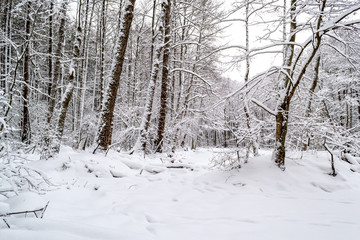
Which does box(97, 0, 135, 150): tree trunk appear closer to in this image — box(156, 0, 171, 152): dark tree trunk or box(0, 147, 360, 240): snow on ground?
box(0, 147, 360, 240): snow on ground

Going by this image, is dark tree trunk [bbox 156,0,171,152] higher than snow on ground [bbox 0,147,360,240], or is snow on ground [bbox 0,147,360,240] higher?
dark tree trunk [bbox 156,0,171,152]

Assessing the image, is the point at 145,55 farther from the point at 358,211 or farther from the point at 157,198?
the point at 358,211

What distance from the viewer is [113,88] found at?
5.46 metres

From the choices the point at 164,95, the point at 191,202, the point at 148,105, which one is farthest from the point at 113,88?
the point at 191,202

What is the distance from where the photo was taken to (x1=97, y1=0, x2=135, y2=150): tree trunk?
534 cm

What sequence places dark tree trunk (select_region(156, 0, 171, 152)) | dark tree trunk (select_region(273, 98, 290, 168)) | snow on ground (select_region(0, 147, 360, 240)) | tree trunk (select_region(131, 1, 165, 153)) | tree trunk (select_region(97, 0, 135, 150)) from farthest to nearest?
dark tree trunk (select_region(156, 0, 171, 152)) < tree trunk (select_region(131, 1, 165, 153)) < tree trunk (select_region(97, 0, 135, 150)) < dark tree trunk (select_region(273, 98, 290, 168)) < snow on ground (select_region(0, 147, 360, 240))

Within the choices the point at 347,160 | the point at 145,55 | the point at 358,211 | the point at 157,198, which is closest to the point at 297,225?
the point at 358,211

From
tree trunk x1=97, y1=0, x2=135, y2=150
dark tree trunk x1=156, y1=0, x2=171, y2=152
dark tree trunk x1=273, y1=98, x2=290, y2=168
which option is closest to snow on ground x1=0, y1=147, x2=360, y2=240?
dark tree trunk x1=273, y1=98, x2=290, y2=168

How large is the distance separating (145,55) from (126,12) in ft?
42.2

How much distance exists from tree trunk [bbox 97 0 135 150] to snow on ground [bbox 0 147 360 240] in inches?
23.4

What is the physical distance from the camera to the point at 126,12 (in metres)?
5.53

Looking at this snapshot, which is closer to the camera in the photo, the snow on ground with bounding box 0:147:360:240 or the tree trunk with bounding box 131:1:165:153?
the snow on ground with bounding box 0:147:360:240

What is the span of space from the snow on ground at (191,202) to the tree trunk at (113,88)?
23.4 inches

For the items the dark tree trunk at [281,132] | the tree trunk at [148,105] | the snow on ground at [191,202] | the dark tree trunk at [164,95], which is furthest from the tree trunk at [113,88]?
the dark tree trunk at [281,132]
